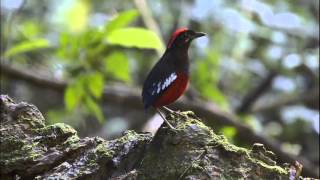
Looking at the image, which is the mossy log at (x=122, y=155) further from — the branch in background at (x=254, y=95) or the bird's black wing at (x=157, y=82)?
the branch in background at (x=254, y=95)

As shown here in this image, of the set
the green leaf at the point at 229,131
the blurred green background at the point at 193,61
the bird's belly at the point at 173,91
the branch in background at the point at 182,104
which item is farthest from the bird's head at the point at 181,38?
the branch in background at the point at 182,104

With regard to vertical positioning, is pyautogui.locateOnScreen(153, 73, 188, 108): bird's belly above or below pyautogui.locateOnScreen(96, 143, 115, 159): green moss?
above

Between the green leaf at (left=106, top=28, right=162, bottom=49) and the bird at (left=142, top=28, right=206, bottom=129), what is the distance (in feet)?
0.97

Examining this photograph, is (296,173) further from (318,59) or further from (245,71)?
(245,71)

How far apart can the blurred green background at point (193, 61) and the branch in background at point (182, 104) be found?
2 centimetres

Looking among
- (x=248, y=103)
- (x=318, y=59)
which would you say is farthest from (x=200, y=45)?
(x=318, y=59)

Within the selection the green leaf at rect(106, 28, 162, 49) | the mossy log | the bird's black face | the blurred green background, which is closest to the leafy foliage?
the blurred green background

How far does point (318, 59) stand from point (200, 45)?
865 millimetres

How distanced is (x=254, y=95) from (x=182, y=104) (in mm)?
762

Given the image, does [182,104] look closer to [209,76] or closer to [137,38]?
[209,76]

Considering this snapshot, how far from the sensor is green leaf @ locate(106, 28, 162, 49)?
300 cm

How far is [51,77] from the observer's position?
4293 millimetres

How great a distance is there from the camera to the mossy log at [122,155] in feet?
6.00

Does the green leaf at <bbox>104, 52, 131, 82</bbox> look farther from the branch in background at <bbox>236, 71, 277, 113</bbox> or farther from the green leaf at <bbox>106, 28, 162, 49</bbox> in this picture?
→ the branch in background at <bbox>236, 71, 277, 113</bbox>
